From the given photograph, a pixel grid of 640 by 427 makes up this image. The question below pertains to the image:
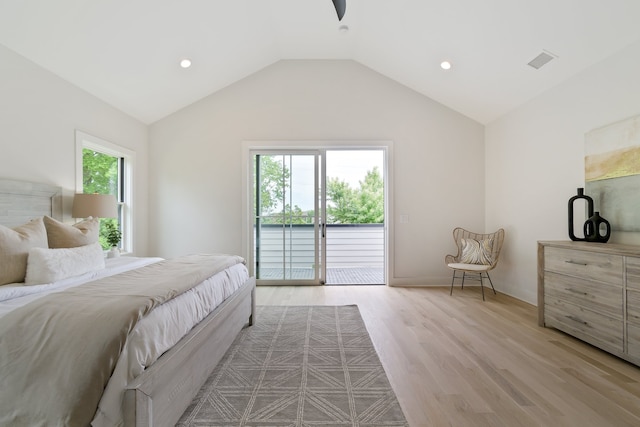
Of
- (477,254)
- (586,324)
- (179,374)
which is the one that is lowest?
(586,324)

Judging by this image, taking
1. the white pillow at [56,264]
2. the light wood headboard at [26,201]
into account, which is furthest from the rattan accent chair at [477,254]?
the light wood headboard at [26,201]

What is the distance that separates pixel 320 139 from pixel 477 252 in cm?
268

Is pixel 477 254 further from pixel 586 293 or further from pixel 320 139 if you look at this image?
pixel 320 139

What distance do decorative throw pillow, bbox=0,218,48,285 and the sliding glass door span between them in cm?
264

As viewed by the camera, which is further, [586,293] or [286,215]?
[286,215]

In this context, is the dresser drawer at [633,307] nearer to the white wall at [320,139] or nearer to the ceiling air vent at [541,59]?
the ceiling air vent at [541,59]

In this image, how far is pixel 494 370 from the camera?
1.97 meters

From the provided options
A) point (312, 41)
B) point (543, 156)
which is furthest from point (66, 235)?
point (543, 156)

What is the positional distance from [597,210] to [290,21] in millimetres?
3855

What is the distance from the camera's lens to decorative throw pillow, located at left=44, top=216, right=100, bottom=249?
2.23 m

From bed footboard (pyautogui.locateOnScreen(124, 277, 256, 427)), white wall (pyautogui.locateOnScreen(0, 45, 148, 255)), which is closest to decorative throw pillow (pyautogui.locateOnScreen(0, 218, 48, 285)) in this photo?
white wall (pyautogui.locateOnScreen(0, 45, 148, 255))

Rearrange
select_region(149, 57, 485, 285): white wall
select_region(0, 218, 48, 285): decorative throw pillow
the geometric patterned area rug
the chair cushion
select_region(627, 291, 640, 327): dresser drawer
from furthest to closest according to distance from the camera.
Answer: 1. select_region(149, 57, 485, 285): white wall
2. the chair cushion
3. select_region(627, 291, 640, 327): dresser drawer
4. select_region(0, 218, 48, 285): decorative throw pillow
5. the geometric patterned area rug

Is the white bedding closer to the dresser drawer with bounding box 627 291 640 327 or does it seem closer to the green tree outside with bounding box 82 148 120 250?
the green tree outside with bounding box 82 148 120 250

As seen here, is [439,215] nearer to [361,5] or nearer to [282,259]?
[282,259]
